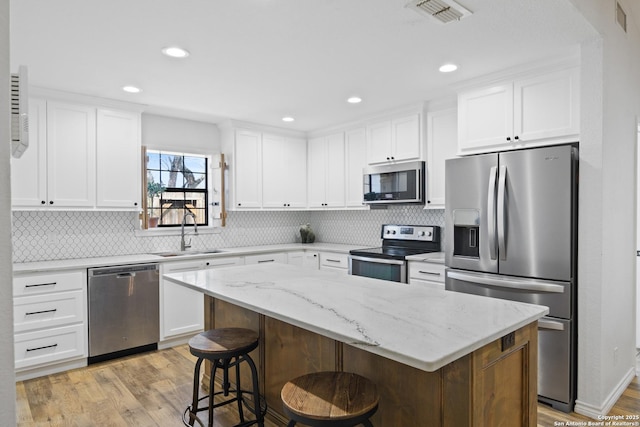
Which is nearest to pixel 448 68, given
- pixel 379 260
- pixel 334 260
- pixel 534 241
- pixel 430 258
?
pixel 534 241

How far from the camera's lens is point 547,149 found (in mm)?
2789

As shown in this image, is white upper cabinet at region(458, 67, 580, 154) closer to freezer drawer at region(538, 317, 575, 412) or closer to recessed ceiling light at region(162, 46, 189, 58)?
freezer drawer at region(538, 317, 575, 412)

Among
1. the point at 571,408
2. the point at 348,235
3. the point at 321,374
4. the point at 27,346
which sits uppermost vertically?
the point at 348,235

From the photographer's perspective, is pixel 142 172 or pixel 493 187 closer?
pixel 493 187

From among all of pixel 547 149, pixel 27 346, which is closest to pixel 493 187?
pixel 547 149

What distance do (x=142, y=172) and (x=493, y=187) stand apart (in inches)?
135

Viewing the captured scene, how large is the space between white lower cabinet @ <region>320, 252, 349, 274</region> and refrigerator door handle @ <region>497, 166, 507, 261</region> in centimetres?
197

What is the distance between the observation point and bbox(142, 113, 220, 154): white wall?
4.52 metres

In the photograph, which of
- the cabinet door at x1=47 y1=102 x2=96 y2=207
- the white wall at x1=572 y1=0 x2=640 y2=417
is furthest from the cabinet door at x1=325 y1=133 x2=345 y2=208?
the white wall at x1=572 y1=0 x2=640 y2=417

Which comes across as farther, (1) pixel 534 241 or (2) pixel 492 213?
(2) pixel 492 213

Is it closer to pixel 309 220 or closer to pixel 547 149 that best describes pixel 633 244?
pixel 547 149

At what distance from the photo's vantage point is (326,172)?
17.5 ft

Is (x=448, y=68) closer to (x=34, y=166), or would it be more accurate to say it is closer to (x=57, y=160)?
(x=57, y=160)

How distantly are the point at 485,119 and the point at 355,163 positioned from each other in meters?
1.86
